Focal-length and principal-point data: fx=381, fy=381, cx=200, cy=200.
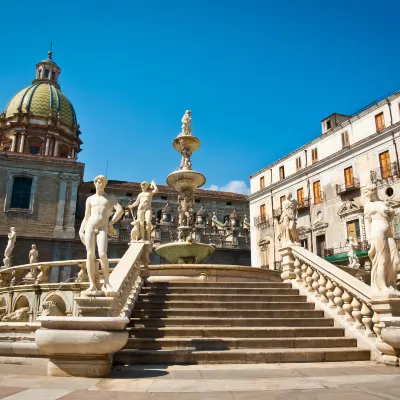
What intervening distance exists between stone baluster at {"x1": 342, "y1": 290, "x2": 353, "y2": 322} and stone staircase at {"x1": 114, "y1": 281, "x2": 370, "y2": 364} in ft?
1.18

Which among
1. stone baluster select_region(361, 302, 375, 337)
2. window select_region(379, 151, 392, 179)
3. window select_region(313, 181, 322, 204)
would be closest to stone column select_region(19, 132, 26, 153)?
window select_region(313, 181, 322, 204)

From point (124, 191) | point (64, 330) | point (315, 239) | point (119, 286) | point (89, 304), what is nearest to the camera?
point (64, 330)

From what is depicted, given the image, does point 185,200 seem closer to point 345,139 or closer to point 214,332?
point 214,332

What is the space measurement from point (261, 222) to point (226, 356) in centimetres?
3172

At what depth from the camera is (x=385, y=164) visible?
2723cm

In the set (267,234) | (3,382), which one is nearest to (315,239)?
(267,234)

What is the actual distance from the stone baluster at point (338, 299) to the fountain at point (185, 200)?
5.96 meters

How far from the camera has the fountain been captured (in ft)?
45.4

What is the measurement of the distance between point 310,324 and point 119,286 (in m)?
4.25

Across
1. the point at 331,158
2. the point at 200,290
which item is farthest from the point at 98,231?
the point at 331,158

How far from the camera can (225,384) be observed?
16.1ft

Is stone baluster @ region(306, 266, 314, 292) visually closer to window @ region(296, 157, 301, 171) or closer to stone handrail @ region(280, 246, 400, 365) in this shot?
stone handrail @ region(280, 246, 400, 365)

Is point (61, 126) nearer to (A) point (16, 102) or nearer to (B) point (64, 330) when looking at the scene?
(A) point (16, 102)

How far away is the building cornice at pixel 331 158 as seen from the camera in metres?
26.8
